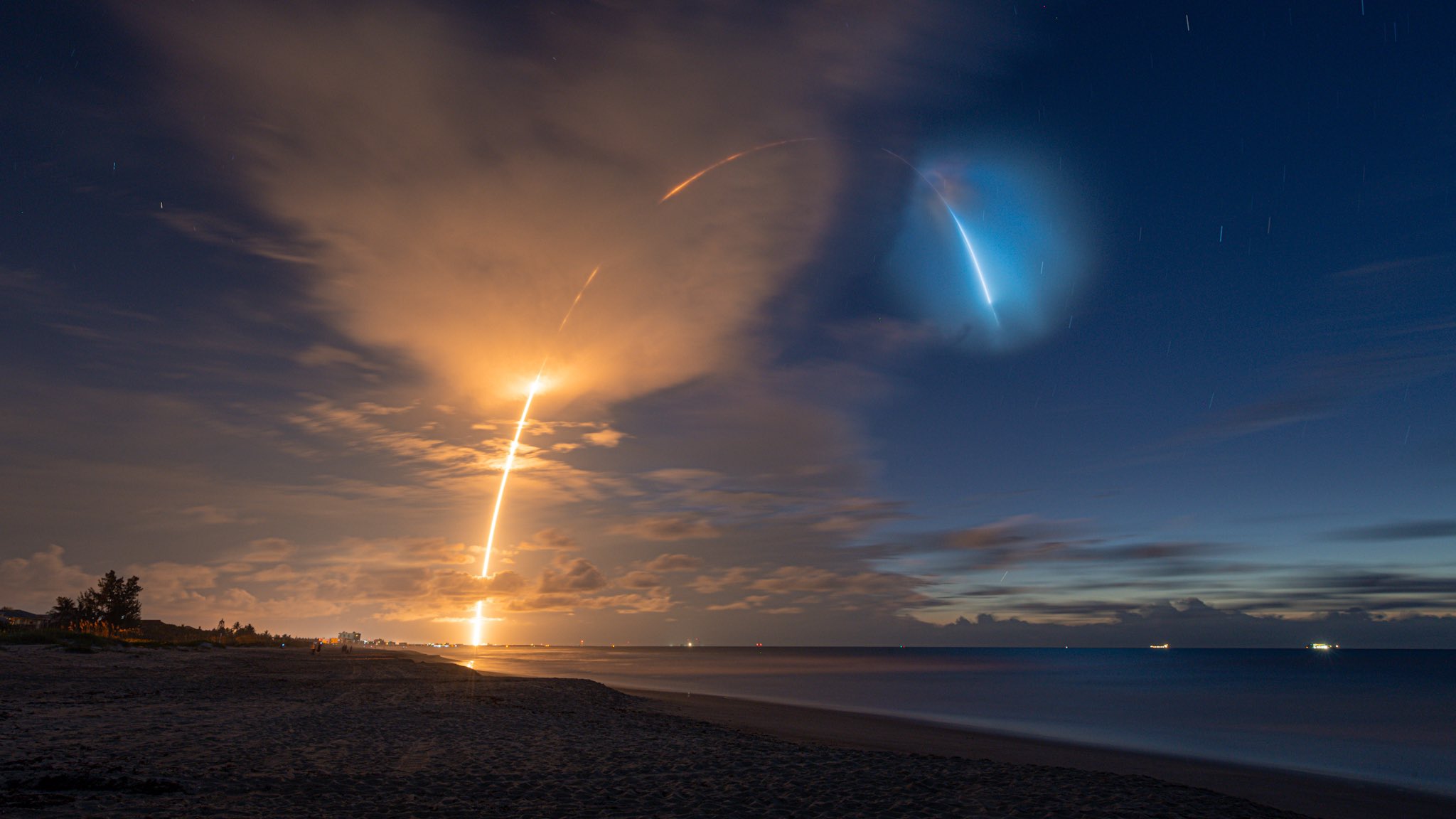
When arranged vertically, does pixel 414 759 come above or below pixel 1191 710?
above

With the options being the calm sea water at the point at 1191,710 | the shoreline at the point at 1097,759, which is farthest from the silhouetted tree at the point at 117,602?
the shoreline at the point at 1097,759

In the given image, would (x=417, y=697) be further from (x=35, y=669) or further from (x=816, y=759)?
(x=816, y=759)

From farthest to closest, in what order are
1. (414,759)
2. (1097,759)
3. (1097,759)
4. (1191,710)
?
(1191,710), (1097,759), (1097,759), (414,759)

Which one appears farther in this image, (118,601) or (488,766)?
(118,601)

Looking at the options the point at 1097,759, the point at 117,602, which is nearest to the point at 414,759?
the point at 1097,759

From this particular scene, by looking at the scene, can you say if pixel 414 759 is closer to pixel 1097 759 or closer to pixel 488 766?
pixel 488 766

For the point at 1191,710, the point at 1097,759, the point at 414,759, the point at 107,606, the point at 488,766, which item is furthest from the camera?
the point at 107,606

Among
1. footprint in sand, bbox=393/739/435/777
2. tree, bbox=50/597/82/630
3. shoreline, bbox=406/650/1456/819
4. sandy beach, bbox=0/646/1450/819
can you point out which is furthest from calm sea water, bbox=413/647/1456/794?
tree, bbox=50/597/82/630

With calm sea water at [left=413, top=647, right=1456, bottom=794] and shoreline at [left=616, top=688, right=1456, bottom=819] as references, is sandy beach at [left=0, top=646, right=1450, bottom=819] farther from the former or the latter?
calm sea water at [left=413, top=647, right=1456, bottom=794]
